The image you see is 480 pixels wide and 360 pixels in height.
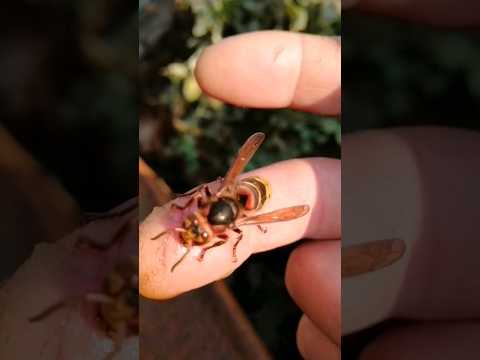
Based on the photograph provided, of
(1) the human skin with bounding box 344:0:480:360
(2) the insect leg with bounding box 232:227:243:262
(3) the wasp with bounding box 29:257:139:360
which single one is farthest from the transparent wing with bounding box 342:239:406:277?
(3) the wasp with bounding box 29:257:139:360

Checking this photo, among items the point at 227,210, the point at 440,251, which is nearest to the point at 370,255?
the point at 440,251

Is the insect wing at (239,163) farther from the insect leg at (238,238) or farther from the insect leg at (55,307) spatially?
the insect leg at (55,307)

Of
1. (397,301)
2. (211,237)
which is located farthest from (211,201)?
(397,301)

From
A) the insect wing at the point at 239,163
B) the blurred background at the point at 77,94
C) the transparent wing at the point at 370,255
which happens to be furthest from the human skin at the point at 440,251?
the blurred background at the point at 77,94

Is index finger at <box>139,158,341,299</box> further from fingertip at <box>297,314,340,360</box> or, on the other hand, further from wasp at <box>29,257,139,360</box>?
fingertip at <box>297,314,340,360</box>

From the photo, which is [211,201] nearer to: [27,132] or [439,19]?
[27,132]
